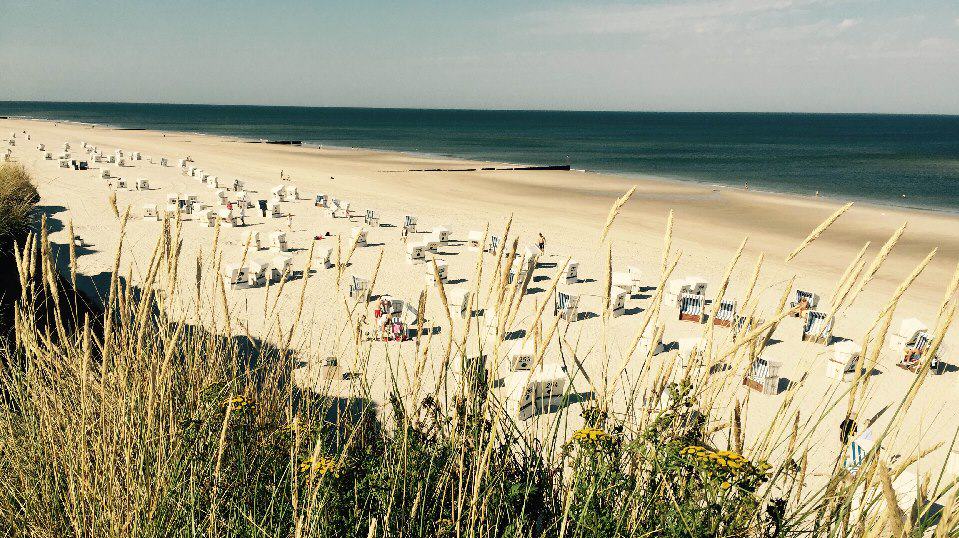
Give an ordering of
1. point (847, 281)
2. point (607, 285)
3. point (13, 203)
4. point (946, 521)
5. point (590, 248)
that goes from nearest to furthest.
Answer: point (946, 521) < point (847, 281) < point (607, 285) < point (13, 203) < point (590, 248)

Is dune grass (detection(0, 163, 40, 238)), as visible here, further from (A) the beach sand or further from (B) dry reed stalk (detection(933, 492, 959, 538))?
(B) dry reed stalk (detection(933, 492, 959, 538))

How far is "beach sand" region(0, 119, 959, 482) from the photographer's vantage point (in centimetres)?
694

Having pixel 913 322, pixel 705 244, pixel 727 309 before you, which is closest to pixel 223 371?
pixel 727 309

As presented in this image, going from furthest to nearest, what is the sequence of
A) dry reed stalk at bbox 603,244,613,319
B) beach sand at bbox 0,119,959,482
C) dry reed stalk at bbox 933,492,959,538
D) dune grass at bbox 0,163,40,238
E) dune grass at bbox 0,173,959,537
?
dune grass at bbox 0,163,40,238
beach sand at bbox 0,119,959,482
dry reed stalk at bbox 603,244,613,319
dune grass at bbox 0,173,959,537
dry reed stalk at bbox 933,492,959,538

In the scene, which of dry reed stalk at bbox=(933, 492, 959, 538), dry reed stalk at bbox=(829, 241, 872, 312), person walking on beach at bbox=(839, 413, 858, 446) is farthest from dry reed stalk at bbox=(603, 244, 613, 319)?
dry reed stalk at bbox=(933, 492, 959, 538)

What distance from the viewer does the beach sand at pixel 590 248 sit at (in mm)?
6938

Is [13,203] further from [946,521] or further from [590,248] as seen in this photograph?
[946,521]

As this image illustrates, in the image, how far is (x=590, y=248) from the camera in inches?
780

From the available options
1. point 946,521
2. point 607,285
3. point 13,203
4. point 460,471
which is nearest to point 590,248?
point 13,203

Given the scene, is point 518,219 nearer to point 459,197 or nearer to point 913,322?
point 459,197

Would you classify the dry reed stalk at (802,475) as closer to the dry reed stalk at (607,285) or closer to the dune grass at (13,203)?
the dry reed stalk at (607,285)

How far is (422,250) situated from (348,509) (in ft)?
45.7

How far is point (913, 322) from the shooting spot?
11.0 meters

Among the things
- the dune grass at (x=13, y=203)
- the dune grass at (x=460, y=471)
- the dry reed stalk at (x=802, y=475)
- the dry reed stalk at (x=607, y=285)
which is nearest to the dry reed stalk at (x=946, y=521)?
the dune grass at (x=460, y=471)
